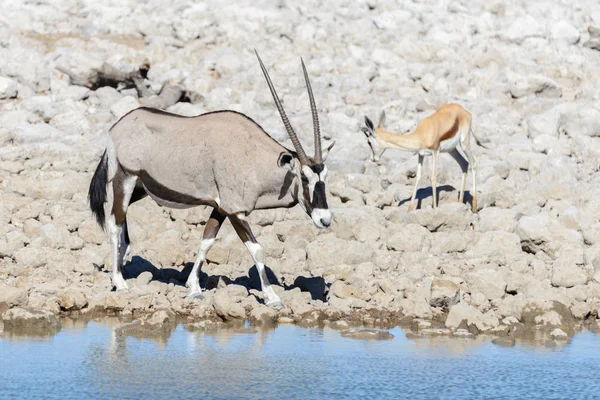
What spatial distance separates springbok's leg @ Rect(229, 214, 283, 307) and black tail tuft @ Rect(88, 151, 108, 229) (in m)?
1.78

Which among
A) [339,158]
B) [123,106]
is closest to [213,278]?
[339,158]

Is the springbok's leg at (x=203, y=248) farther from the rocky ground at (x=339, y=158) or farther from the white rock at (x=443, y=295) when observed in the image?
the white rock at (x=443, y=295)

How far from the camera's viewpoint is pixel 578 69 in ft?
74.0

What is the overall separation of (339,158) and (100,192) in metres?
5.46

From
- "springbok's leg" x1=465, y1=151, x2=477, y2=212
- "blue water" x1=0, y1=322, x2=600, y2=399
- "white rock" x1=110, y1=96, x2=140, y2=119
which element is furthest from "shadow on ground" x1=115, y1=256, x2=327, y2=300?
"white rock" x1=110, y1=96, x2=140, y2=119

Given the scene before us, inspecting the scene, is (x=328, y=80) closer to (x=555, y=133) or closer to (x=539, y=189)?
(x=555, y=133)

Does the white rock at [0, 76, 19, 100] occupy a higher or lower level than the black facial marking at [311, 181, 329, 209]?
higher

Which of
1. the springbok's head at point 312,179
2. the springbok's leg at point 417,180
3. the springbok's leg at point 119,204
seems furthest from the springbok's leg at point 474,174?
the springbok's leg at point 119,204

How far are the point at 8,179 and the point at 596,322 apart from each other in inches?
310

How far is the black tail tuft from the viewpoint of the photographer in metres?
11.0

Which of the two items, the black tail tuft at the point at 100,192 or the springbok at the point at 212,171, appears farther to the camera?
the black tail tuft at the point at 100,192

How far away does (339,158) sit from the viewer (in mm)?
15789

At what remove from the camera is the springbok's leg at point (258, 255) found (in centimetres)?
973

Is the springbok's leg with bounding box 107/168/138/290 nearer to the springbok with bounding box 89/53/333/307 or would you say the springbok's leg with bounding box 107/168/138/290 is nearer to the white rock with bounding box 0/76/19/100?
the springbok with bounding box 89/53/333/307
